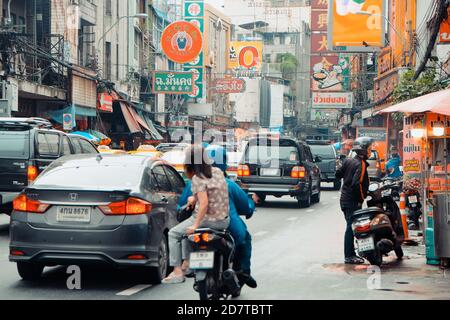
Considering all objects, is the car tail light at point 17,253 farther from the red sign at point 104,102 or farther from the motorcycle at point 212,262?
the red sign at point 104,102

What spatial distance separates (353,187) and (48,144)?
21.3 feet

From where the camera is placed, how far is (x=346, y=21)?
39.0 m

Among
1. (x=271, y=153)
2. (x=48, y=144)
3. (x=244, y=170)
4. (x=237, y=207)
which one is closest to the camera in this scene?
(x=237, y=207)

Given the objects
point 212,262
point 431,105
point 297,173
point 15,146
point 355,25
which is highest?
point 355,25

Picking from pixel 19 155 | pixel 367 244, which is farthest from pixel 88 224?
pixel 19 155

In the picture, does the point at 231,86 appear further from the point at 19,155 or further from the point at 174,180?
the point at 174,180

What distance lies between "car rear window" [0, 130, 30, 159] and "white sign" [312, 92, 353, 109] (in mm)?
43799

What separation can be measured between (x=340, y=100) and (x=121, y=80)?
17867mm

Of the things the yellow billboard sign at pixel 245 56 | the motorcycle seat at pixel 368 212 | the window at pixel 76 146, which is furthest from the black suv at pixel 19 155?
the yellow billboard sign at pixel 245 56

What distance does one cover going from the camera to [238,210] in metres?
9.09

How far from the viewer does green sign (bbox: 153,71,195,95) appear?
50.2 metres

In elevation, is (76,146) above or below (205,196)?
above

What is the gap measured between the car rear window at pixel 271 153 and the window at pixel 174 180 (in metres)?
11.6
